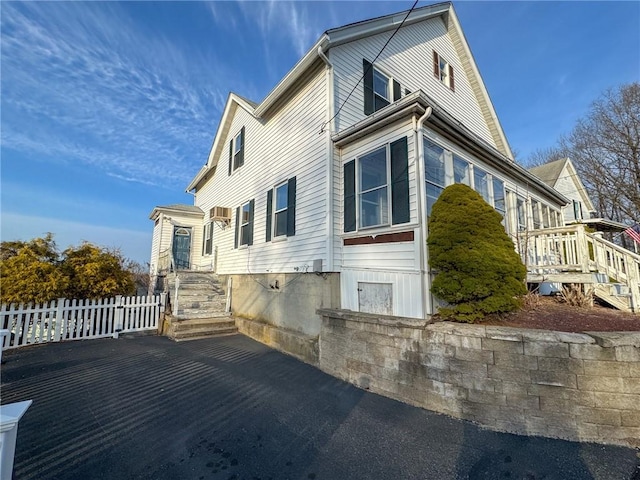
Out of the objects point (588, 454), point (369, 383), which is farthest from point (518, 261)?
point (369, 383)

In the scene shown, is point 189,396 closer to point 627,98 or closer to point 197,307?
point 197,307

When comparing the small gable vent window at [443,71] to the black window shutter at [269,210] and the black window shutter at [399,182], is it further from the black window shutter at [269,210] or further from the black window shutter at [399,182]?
the black window shutter at [269,210]

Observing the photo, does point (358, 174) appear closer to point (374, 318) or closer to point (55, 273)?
point (374, 318)

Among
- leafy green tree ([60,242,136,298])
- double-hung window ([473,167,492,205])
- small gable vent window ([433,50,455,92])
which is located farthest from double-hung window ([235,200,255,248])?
small gable vent window ([433,50,455,92])

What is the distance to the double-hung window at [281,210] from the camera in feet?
24.6

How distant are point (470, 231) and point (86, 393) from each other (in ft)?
21.9

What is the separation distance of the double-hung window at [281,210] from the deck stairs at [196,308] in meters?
3.33

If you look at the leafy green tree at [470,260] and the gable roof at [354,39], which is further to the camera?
the gable roof at [354,39]

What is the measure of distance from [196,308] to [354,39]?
9277mm

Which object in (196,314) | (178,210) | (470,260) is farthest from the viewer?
(178,210)

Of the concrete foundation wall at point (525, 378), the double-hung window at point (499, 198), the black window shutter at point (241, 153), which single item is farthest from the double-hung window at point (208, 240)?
the double-hung window at point (499, 198)

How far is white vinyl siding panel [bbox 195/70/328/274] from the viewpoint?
21.8 ft

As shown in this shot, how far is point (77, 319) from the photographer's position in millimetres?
8078

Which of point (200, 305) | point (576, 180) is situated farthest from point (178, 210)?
point (576, 180)
